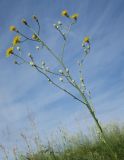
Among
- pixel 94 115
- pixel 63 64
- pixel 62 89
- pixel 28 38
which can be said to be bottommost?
pixel 94 115

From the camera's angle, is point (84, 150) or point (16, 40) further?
point (84, 150)

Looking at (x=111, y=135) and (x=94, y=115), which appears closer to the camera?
(x=94, y=115)

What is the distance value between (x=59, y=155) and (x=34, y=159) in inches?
28.2

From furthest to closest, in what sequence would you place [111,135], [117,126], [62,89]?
[117,126]
[111,135]
[62,89]

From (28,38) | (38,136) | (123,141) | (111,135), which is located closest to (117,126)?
(111,135)

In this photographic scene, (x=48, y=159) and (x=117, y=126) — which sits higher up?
(x=117, y=126)

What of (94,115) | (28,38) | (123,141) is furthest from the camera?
(123,141)

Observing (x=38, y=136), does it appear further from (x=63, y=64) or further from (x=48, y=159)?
(x=63, y=64)

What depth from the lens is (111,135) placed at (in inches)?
365

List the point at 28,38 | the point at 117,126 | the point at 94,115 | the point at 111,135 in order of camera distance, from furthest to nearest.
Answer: the point at 117,126, the point at 111,135, the point at 28,38, the point at 94,115

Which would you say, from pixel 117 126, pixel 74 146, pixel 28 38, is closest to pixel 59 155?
pixel 74 146

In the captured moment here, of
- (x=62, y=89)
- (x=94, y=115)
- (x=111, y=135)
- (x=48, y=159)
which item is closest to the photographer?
(x=94, y=115)

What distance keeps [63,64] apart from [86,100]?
1.54 ft

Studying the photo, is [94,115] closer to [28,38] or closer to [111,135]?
[28,38]
